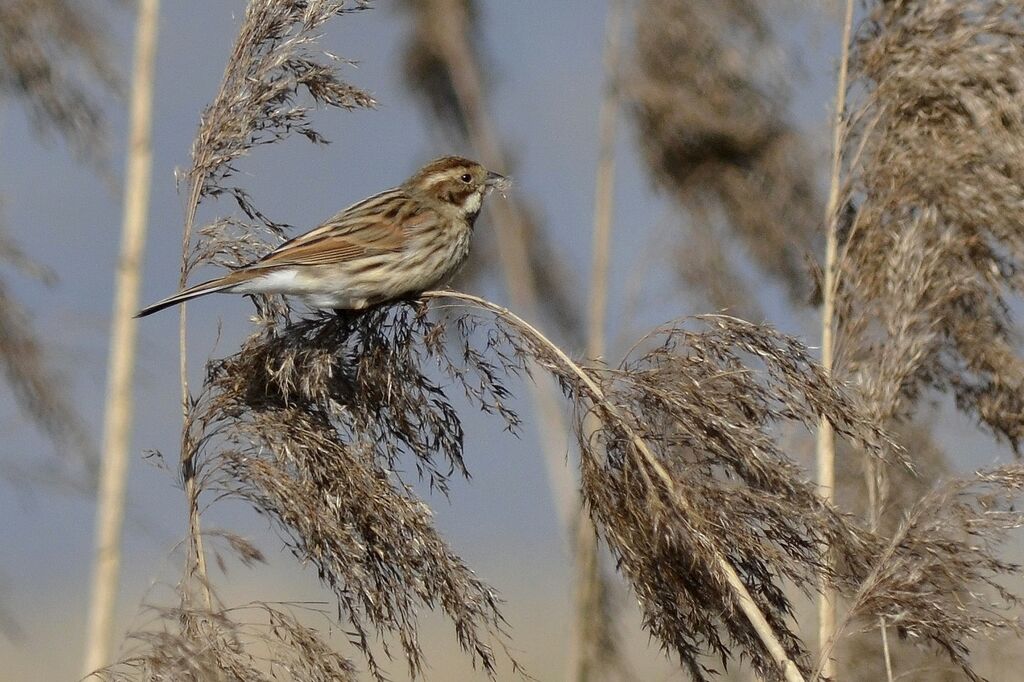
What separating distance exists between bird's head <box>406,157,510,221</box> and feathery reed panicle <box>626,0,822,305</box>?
100 cm

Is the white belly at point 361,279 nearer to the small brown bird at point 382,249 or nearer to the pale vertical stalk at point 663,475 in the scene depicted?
the small brown bird at point 382,249

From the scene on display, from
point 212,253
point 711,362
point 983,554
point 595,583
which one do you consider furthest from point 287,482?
point 595,583

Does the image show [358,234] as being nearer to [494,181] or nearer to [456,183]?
[456,183]

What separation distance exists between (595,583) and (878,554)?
7.70 feet

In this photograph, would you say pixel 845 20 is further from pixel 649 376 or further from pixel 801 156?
pixel 649 376

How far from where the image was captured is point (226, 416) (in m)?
3.16

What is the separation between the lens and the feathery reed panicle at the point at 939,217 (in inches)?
160

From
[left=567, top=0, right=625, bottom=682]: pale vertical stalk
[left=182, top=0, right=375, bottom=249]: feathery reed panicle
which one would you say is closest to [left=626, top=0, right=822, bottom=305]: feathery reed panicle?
[left=567, top=0, right=625, bottom=682]: pale vertical stalk

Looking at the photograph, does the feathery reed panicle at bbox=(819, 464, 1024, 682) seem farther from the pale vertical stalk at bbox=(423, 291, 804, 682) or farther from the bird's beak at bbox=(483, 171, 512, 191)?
the bird's beak at bbox=(483, 171, 512, 191)

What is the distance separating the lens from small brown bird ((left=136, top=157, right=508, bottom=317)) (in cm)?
375

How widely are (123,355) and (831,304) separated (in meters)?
2.14

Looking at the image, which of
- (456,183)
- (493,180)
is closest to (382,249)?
(456,183)

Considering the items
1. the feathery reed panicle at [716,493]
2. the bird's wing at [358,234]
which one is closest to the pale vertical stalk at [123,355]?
the bird's wing at [358,234]

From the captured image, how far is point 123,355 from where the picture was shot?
13.1ft
